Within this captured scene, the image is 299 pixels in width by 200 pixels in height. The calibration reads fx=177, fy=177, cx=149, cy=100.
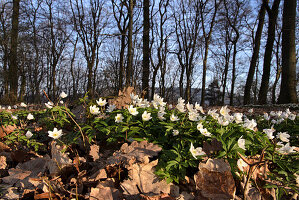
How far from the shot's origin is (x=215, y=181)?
1340 mm

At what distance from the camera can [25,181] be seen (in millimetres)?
1464

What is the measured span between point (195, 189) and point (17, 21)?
17370 mm

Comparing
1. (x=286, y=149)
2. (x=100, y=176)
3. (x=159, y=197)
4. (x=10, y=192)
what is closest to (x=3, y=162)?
(x=10, y=192)

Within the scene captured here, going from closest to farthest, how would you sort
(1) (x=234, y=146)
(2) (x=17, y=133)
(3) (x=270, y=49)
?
1. (1) (x=234, y=146)
2. (2) (x=17, y=133)
3. (3) (x=270, y=49)

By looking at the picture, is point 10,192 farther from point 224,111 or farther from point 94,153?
point 224,111

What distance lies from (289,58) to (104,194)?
1313cm

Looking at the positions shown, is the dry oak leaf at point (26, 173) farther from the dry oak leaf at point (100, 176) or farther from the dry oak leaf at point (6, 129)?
the dry oak leaf at point (6, 129)

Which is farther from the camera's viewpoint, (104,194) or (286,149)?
(286,149)

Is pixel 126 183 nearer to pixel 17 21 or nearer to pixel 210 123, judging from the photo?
pixel 210 123

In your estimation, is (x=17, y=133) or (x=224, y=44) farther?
(x=224, y=44)

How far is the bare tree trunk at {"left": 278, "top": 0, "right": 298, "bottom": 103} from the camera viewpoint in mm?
10461

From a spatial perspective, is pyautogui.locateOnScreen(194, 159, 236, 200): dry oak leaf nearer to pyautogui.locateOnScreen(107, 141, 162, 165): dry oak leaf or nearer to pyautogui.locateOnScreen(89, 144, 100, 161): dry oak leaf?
pyautogui.locateOnScreen(107, 141, 162, 165): dry oak leaf

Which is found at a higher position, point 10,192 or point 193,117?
point 193,117

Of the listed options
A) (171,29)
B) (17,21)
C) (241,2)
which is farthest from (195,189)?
(241,2)
